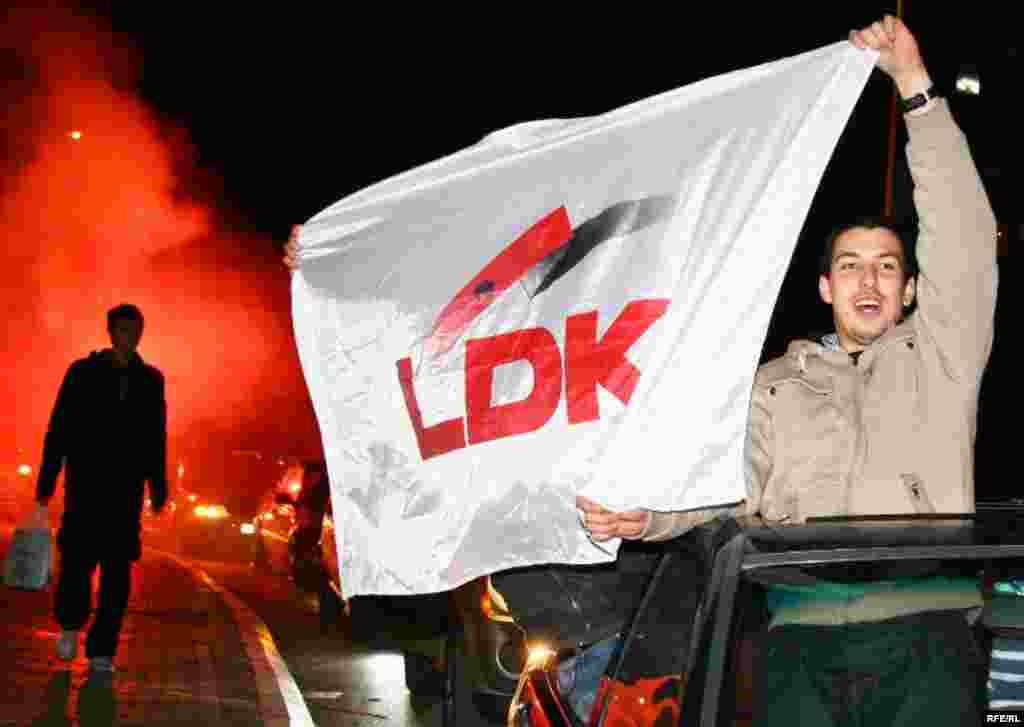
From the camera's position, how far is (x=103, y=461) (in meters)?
9.65

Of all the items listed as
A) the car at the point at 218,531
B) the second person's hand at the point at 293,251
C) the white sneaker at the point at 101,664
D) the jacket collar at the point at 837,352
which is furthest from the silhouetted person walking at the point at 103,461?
the car at the point at 218,531

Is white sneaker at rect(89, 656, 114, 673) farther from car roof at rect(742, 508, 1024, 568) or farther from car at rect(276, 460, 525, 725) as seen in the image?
car roof at rect(742, 508, 1024, 568)

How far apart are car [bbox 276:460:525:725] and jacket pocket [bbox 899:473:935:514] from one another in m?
2.51

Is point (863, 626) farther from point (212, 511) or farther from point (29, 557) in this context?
point (212, 511)

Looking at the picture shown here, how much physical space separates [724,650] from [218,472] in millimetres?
21404

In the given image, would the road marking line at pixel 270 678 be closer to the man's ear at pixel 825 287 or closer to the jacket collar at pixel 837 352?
the man's ear at pixel 825 287

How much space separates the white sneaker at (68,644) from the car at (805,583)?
697 centimetres

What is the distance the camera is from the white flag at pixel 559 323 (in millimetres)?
3766

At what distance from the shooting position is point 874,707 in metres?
3.12

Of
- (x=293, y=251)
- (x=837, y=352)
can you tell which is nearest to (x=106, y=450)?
(x=293, y=251)

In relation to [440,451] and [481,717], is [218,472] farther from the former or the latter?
[440,451]

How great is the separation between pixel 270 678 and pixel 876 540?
686 cm

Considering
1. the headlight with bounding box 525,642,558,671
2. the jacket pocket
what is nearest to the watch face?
the jacket pocket

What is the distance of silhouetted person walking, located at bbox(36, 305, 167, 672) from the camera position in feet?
31.5
